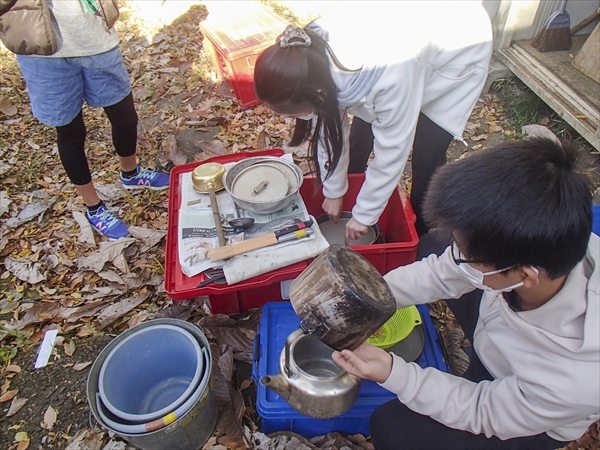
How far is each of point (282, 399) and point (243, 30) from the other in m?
3.81

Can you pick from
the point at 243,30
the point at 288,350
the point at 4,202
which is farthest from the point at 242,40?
the point at 288,350

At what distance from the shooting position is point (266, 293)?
266 cm

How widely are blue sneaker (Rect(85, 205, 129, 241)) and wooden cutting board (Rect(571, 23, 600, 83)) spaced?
4.35 meters

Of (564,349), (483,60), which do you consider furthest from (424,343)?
(483,60)

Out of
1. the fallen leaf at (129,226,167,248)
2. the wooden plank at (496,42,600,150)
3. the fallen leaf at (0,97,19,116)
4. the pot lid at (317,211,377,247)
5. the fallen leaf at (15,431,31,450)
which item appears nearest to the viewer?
the fallen leaf at (15,431,31,450)

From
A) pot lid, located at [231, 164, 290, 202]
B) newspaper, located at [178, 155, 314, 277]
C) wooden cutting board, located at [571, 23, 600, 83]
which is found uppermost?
wooden cutting board, located at [571, 23, 600, 83]

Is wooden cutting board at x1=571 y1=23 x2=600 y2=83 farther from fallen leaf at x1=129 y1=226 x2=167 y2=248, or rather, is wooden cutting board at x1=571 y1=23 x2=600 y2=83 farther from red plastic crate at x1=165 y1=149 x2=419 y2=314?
fallen leaf at x1=129 y1=226 x2=167 y2=248

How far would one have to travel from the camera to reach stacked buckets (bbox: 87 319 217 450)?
73.4 inches

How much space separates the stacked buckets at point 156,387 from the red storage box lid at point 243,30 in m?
2.92

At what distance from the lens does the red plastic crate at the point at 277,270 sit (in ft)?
7.63

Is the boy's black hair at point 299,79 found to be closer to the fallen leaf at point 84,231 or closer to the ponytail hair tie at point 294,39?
the ponytail hair tie at point 294,39

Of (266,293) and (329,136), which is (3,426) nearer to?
(266,293)

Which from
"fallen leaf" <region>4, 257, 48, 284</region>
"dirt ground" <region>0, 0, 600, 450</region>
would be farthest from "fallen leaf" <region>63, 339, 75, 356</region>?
"fallen leaf" <region>4, 257, 48, 284</region>

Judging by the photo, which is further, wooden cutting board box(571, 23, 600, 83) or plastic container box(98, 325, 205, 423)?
wooden cutting board box(571, 23, 600, 83)
